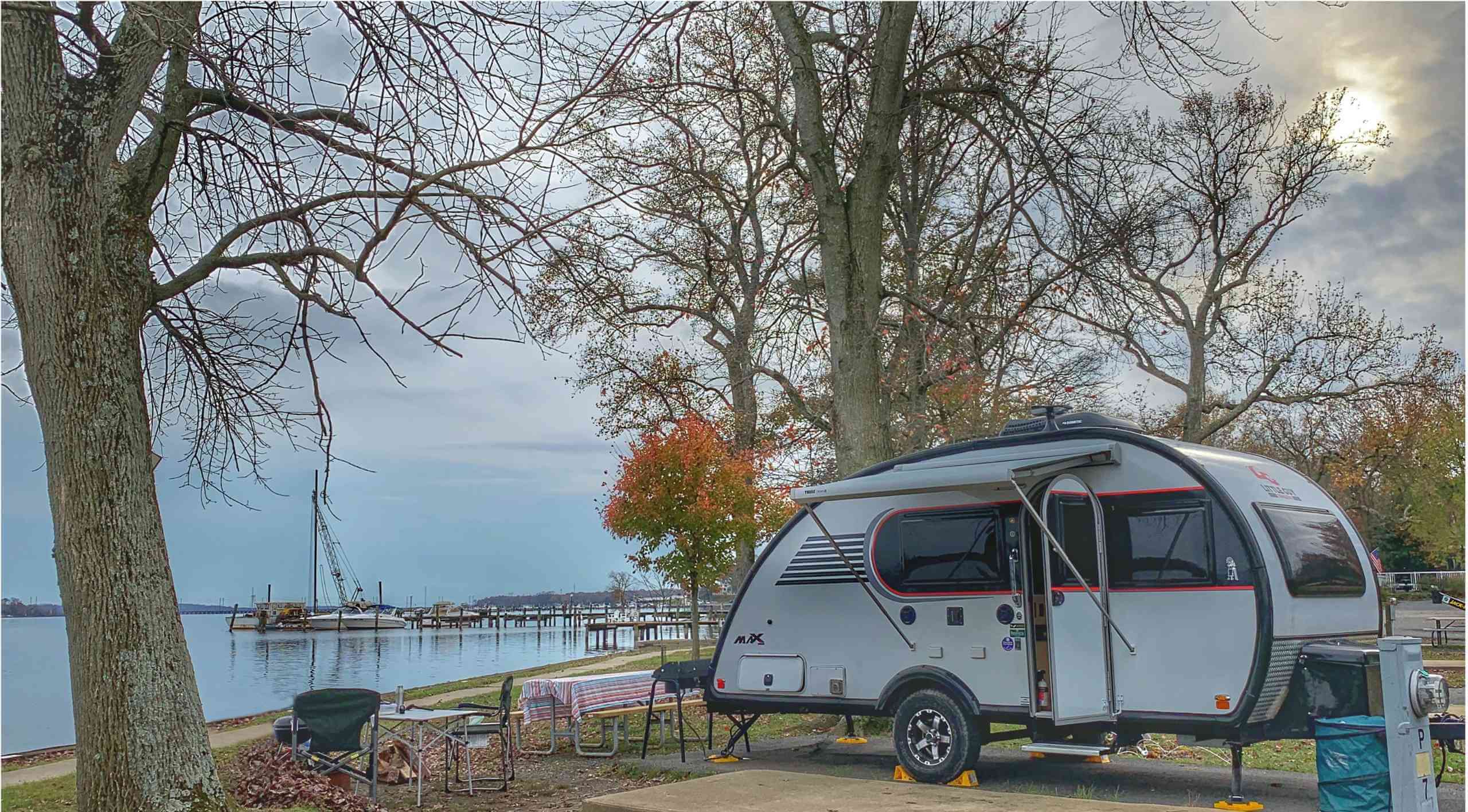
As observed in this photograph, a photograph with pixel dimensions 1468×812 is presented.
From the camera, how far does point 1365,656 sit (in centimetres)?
842

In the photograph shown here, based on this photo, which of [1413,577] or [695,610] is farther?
[1413,577]

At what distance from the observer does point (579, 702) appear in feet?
42.5

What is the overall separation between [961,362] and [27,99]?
15.7 metres

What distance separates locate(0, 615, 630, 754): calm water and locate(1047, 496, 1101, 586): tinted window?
17.1 metres

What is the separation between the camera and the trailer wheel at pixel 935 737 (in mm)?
Answer: 9781

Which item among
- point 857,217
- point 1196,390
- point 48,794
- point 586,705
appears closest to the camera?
point 48,794

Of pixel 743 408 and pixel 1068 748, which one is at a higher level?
pixel 743 408

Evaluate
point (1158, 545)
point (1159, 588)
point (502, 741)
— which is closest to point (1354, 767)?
point (1159, 588)

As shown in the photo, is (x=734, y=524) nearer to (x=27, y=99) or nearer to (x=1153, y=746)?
(x=1153, y=746)

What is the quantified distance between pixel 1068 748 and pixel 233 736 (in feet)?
41.7

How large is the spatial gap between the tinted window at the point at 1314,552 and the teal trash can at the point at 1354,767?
179 centimetres

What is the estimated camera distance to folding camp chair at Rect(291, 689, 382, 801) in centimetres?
945

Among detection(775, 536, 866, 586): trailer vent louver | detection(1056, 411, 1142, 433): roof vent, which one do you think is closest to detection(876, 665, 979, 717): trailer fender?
detection(775, 536, 866, 586): trailer vent louver

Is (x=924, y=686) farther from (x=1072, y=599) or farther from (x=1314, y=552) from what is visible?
(x=1314, y=552)
